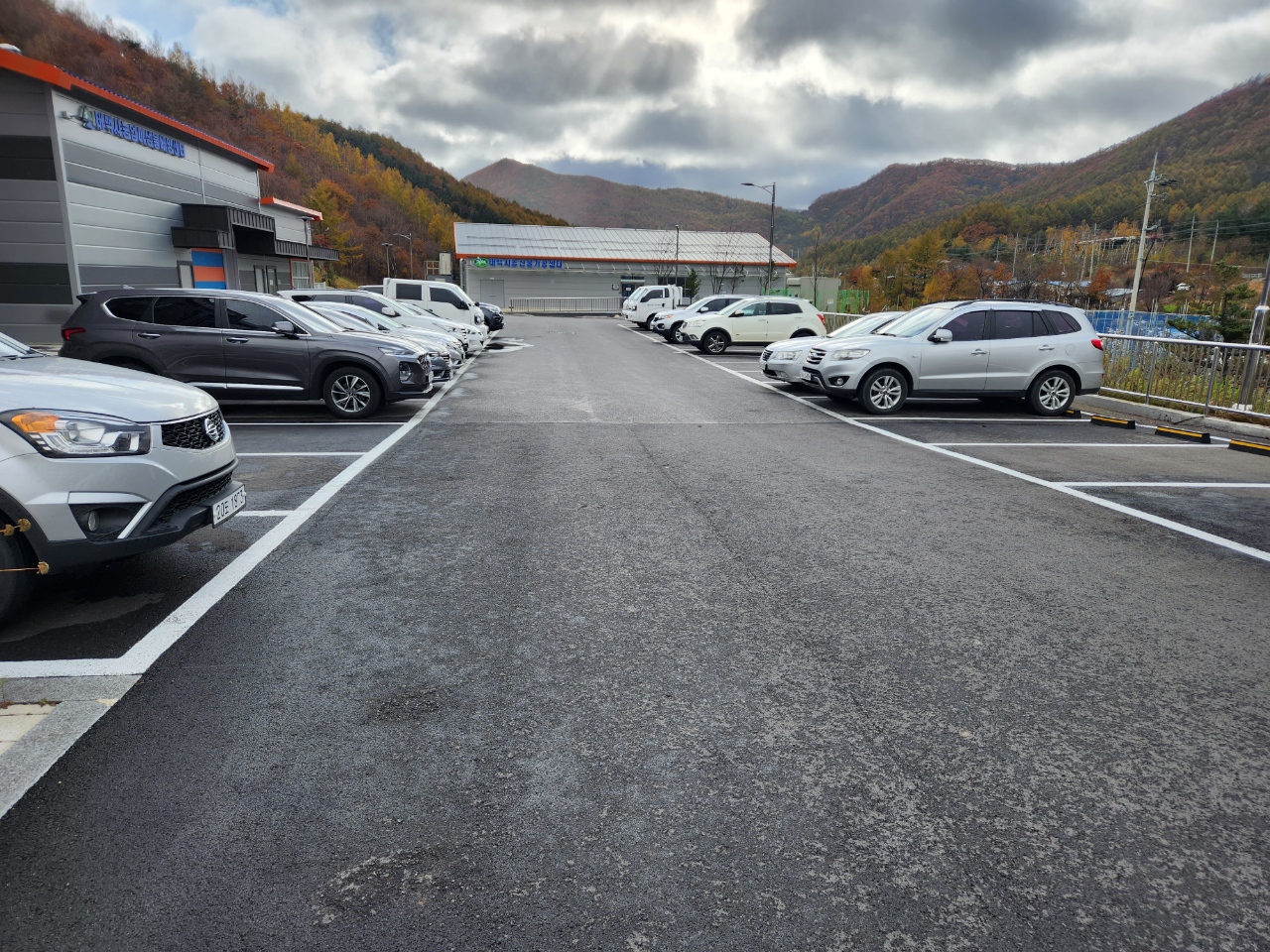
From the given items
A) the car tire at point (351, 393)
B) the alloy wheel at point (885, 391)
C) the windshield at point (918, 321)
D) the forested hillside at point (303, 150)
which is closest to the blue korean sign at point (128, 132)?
the car tire at point (351, 393)

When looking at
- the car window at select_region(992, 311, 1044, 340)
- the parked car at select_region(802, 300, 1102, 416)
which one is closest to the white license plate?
the parked car at select_region(802, 300, 1102, 416)

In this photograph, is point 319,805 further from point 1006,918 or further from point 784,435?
point 784,435

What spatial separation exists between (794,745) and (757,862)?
0.75m

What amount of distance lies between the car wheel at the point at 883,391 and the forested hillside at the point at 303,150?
82.7m

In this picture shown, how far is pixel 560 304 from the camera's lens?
63531mm

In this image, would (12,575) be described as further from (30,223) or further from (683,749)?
(30,223)

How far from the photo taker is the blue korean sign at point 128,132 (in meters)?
21.3

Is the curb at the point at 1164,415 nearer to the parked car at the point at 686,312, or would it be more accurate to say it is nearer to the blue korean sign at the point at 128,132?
the parked car at the point at 686,312

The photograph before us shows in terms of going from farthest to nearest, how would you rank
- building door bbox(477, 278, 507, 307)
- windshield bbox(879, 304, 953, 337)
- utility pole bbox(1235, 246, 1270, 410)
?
building door bbox(477, 278, 507, 307)
windshield bbox(879, 304, 953, 337)
utility pole bbox(1235, 246, 1270, 410)

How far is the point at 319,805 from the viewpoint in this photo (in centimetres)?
290

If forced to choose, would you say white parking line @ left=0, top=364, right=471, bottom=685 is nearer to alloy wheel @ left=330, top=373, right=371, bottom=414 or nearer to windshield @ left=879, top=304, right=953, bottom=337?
alloy wheel @ left=330, top=373, right=371, bottom=414

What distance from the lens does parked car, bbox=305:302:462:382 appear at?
1270 centimetres

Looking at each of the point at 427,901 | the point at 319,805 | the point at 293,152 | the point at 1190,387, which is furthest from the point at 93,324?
the point at 293,152

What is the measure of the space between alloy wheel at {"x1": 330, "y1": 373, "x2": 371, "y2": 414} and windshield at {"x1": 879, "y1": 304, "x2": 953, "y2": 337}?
8282 mm
